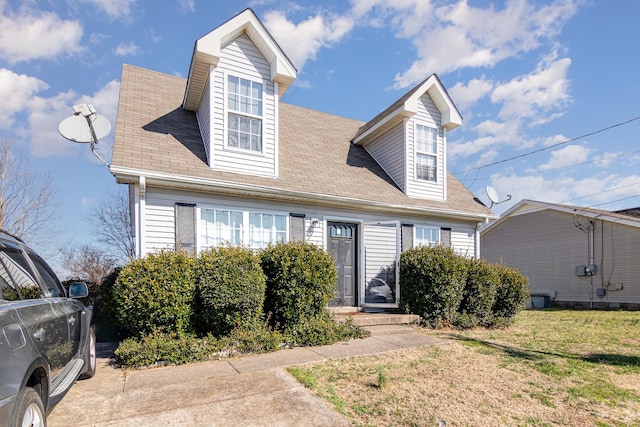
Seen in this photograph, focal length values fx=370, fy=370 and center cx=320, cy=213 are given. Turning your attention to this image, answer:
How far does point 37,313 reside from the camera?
2748 millimetres

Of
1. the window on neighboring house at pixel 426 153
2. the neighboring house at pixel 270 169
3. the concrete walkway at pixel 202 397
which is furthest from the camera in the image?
the window on neighboring house at pixel 426 153

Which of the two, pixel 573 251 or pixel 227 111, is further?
pixel 573 251

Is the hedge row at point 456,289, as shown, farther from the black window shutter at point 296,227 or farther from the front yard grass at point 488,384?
the black window shutter at point 296,227

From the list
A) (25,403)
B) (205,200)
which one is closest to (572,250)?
(205,200)

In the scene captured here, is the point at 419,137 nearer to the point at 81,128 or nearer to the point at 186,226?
Result: the point at 186,226

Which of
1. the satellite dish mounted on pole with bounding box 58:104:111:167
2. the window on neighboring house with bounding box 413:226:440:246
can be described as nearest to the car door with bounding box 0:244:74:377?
the satellite dish mounted on pole with bounding box 58:104:111:167

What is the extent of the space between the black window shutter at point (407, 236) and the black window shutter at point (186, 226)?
17.5ft

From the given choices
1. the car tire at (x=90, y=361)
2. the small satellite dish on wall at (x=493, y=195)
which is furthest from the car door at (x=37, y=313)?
the small satellite dish on wall at (x=493, y=195)

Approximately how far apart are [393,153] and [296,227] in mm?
4222

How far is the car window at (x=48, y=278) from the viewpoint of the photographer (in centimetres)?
358

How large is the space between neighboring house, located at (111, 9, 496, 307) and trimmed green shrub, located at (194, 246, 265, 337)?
1.43 m

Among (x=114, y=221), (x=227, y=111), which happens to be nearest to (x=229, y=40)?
(x=227, y=111)

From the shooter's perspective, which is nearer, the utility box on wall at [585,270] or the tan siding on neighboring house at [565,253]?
the tan siding on neighboring house at [565,253]

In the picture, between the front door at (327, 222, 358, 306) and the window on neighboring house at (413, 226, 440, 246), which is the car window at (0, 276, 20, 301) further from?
the window on neighboring house at (413, 226, 440, 246)
